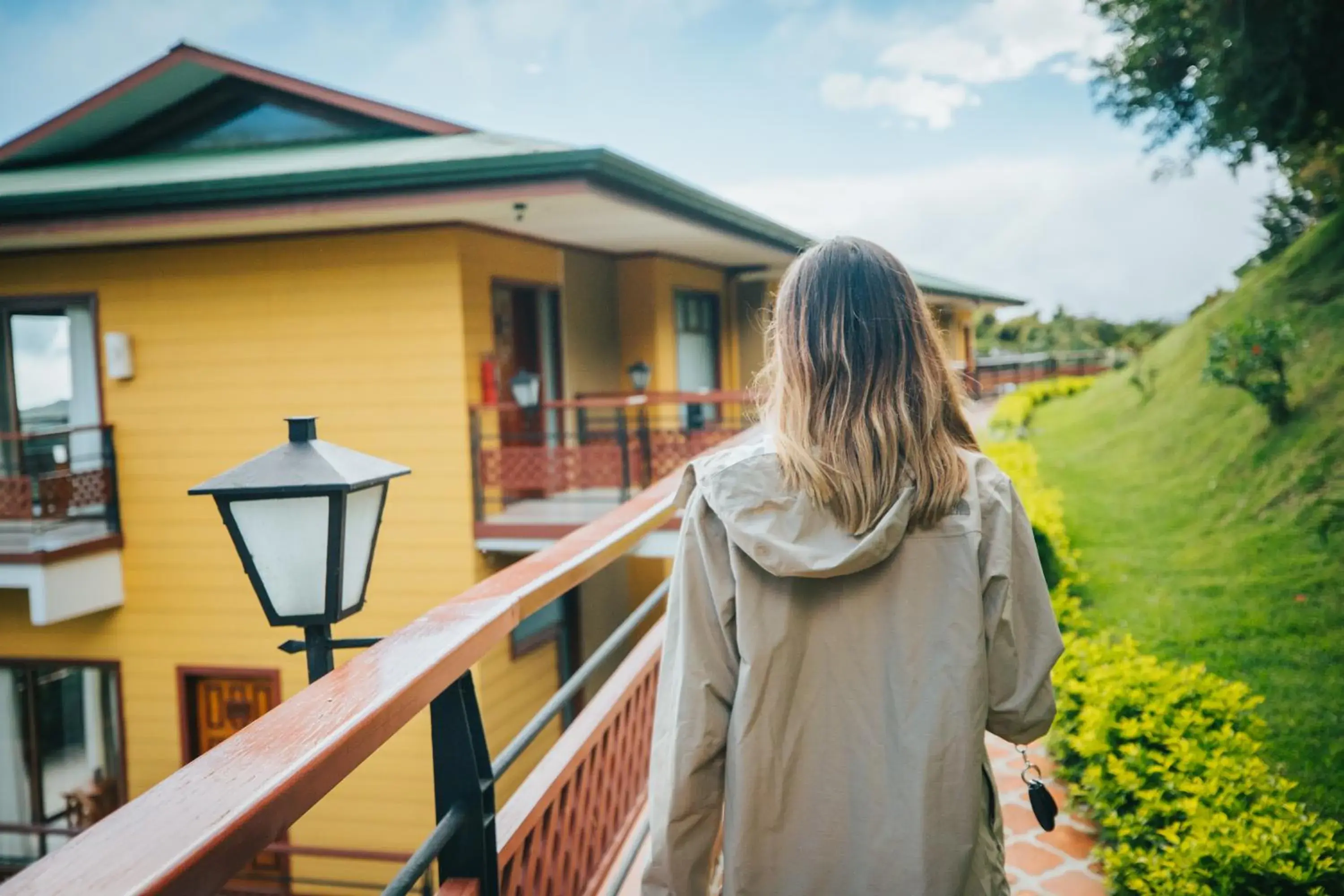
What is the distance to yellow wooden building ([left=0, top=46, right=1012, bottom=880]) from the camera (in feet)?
24.8

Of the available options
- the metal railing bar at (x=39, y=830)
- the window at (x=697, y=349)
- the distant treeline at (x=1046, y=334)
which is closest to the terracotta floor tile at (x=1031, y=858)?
the metal railing bar at (x=39, y=830)

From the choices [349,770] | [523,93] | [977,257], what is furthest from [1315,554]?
[977,257]

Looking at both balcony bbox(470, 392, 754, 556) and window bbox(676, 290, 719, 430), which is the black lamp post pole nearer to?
balcony bbox(470, 392, 754, 556)

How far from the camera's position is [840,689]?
1393 mm

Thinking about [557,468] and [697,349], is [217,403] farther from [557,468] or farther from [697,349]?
[697,349]

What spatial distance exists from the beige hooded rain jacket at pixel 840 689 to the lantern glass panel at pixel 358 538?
4.04 ft

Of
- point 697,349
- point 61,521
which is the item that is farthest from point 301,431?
point 697,349

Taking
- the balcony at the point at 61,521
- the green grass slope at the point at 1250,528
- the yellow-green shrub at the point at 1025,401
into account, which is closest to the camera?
the green grass slope at the point at 1250,528

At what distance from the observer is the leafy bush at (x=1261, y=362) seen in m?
6.88

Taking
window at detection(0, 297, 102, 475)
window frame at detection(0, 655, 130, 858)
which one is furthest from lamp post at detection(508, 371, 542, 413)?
window frame at detection(0, 655, 130, 858)

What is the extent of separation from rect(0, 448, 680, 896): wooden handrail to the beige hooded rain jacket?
38 cm

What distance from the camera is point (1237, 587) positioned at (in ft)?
17.0

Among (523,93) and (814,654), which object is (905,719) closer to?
(814,654)

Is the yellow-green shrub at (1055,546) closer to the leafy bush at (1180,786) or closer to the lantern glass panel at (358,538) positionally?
the leafy bush at (1180,786)
